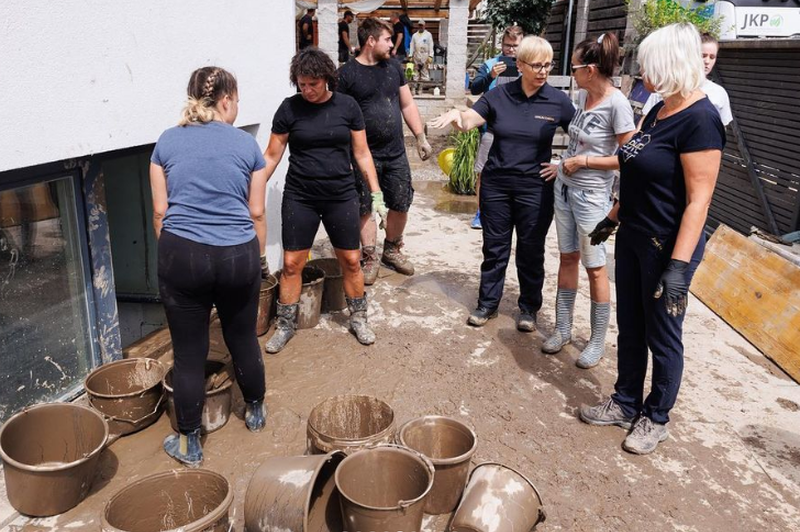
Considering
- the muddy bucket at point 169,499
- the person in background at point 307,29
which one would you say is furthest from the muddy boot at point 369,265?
the person in background at point 307,29

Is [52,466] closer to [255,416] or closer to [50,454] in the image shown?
[50,454]

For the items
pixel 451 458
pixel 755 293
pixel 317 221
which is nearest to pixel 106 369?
pixel 317 221

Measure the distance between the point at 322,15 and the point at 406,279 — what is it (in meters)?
10.0

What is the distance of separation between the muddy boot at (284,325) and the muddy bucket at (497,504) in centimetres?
207

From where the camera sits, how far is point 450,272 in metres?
6.09

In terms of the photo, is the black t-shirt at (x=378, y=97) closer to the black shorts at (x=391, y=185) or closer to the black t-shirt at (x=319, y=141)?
the black shorts at (x=391, y=185)

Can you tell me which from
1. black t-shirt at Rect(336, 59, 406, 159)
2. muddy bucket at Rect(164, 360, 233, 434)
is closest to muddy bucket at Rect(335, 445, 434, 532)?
muddy bucket at Rect(164, 360, 233, 434)

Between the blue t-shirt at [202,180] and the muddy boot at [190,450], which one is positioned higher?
the blue t-shirt at [202,180]

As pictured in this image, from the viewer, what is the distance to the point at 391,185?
18.6 ft

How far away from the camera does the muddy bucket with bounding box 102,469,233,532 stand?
102 inches

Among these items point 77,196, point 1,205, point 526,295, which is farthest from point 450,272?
point 1,205

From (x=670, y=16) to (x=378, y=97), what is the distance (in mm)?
6031

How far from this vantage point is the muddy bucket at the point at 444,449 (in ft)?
9.34

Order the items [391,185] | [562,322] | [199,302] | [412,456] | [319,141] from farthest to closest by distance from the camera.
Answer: [391,185] → [562,322] → [319,141] → [199,302] → [412,456]
